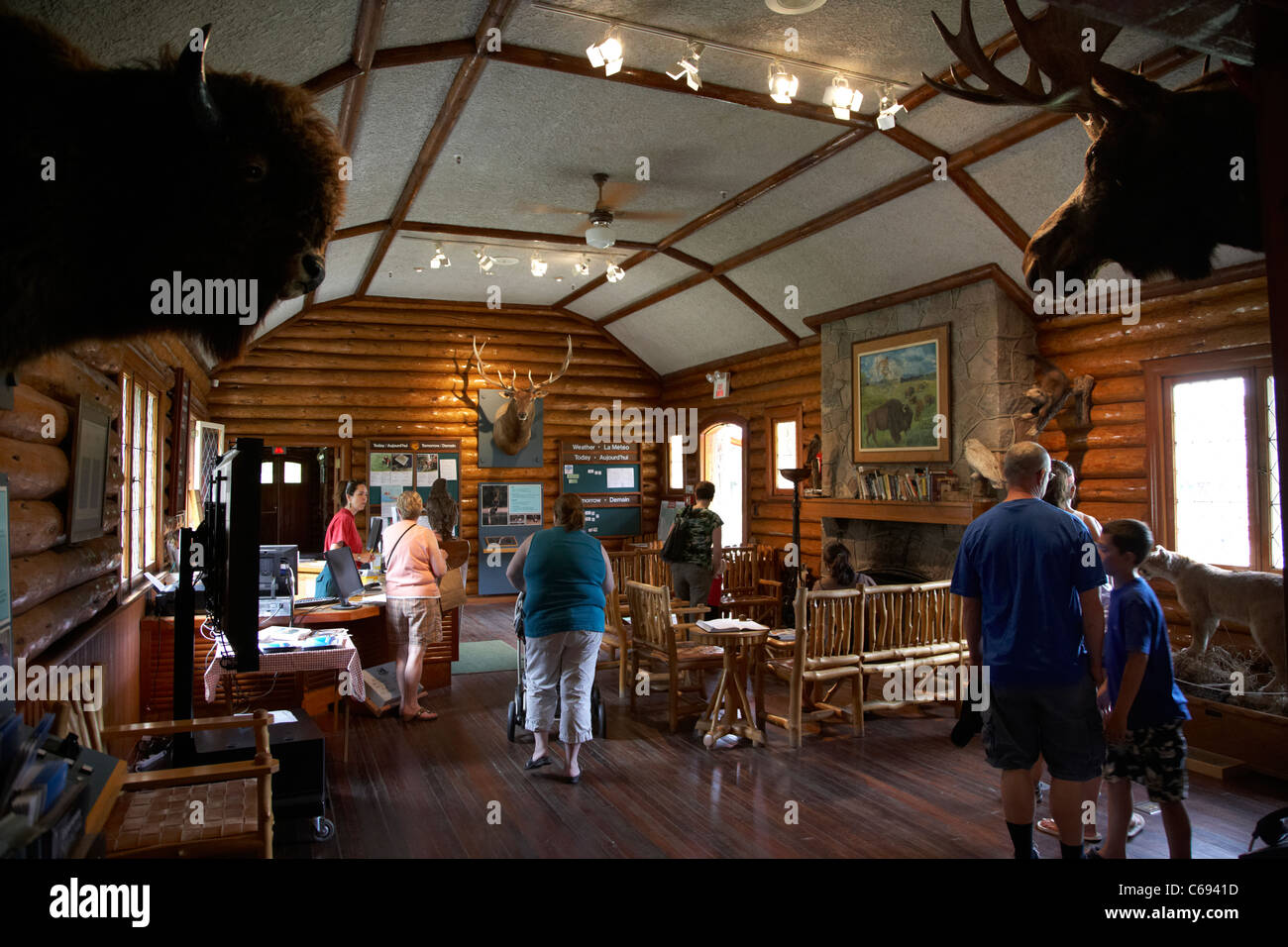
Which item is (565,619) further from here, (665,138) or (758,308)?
(758,308)

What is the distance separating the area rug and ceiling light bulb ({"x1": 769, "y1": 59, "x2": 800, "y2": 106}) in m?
5.15

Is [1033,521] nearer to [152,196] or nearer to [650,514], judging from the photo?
[152,196]

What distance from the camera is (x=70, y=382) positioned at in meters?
3.64

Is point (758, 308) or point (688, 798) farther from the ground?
point (758, 308)

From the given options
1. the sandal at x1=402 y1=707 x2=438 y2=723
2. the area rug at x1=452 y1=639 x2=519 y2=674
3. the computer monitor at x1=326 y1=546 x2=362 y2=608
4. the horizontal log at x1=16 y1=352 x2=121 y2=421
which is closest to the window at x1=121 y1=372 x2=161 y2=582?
the horizontal log at x1=16 y1=352 x2=121 y2=421

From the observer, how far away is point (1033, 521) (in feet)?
9.79

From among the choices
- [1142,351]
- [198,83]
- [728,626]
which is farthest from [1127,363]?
→ [198,83]

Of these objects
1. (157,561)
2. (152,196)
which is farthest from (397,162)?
(152,196)

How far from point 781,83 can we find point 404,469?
852cm

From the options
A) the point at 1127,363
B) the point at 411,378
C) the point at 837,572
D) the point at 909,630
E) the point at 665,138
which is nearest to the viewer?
the point at 909,630

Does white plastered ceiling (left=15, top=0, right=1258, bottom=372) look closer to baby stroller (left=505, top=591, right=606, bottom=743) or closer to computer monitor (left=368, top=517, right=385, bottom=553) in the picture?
computer monitor (left=368, top=517, right=385, bottom=553)

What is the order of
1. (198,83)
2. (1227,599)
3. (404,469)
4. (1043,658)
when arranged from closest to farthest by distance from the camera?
(198,83)
(1043,658)
(1227,599)
(404,469)

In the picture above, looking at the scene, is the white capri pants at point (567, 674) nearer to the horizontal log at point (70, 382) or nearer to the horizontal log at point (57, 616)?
the horizontal log at point (57, 616)

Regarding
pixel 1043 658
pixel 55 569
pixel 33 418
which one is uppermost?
pixel 33 418
